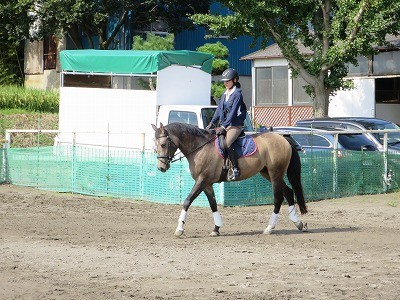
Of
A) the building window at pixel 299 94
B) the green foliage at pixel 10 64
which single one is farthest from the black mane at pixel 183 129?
the green foliage at pixel 10 64

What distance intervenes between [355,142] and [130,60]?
6.83m

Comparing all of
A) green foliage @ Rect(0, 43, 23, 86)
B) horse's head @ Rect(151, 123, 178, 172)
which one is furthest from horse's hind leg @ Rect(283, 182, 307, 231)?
green foliage @ Rect(0, 43, 23, 86)

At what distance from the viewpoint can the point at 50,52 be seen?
52.9 m

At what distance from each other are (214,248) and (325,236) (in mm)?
2411

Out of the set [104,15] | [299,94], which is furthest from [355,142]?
[299,94]

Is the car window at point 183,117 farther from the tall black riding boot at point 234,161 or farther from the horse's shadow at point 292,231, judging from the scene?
the tall black riding boot at point 234,161

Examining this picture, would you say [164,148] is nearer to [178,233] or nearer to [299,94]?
[178,233]

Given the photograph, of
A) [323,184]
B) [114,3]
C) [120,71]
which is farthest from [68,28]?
[323,184]

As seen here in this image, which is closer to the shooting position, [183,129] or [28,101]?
[183,129]

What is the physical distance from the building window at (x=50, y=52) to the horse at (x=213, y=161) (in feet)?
123

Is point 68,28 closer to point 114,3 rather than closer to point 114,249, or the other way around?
point 114,3

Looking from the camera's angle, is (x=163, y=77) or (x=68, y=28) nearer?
(x=163, y=77)

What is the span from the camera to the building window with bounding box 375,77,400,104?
45.1 m

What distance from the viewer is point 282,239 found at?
48.7ft
